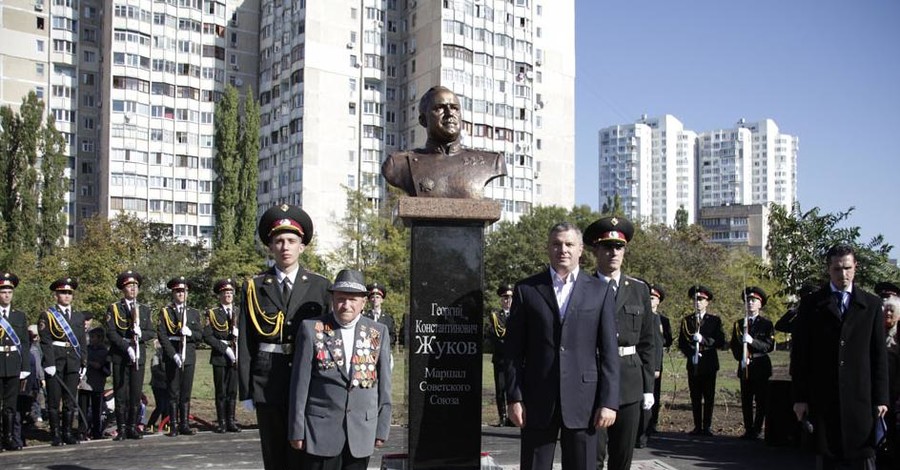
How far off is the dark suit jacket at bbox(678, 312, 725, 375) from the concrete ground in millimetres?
1048

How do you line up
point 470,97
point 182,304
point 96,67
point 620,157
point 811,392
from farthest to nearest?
point 620,157, point 96,67, point 470,97, point 182,304, point 811,392

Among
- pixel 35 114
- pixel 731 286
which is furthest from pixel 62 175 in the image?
pixel 731 286

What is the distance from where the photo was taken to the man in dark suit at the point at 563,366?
6.03 metres

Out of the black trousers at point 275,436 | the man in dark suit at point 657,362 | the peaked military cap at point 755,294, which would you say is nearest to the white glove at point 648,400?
the man in dark suit at point 657,362

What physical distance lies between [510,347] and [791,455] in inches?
234

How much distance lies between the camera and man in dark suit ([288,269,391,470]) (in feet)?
19.3

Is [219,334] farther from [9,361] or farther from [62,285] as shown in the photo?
[9,361]

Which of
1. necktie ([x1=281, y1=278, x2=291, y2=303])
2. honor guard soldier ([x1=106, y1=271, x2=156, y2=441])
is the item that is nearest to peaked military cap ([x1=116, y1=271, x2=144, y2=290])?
honor guard soldier ([x1=106, y1=271, x2=156, y2=441])

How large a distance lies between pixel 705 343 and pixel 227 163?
53.0 m

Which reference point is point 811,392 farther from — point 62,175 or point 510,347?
point 62,175

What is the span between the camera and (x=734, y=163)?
497 ft

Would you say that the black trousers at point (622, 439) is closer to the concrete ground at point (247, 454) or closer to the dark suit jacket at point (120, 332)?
the concrete ground at point (247, 454)

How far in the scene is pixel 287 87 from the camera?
66.8 metres

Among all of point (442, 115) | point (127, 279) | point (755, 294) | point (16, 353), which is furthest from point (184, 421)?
point (755, 294)
